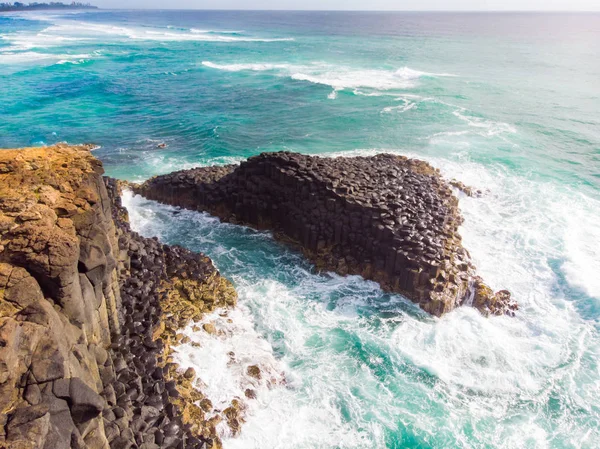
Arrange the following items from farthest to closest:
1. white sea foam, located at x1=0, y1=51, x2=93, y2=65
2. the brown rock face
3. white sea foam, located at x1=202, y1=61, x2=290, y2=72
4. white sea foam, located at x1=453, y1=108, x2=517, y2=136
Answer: white sea foam, located at x1=0, y1=51, x2=93, y2=65 < white sea foam, located at x1=202, y1=61, x2=290, y2=72 < white sea foam, located at x1=453, y1=108, x2=517, y2=136 < the brown rock face

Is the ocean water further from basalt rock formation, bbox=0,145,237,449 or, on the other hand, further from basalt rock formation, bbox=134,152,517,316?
basalt rock formation, bbox=0,145,237,449

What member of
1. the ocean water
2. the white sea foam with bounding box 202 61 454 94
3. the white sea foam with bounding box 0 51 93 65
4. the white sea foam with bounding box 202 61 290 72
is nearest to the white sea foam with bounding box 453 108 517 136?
the ocean water

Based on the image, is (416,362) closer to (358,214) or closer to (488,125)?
(358,214)

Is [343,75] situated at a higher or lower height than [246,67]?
higher

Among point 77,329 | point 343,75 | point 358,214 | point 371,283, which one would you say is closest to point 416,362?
point 371,283

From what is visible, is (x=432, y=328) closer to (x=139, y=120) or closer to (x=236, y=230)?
(x=236, y=230)

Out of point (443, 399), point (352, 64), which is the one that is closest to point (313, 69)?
point (352, 64)

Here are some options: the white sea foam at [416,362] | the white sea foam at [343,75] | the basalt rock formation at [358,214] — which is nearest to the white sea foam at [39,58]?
the white sea foam at [343,75]
